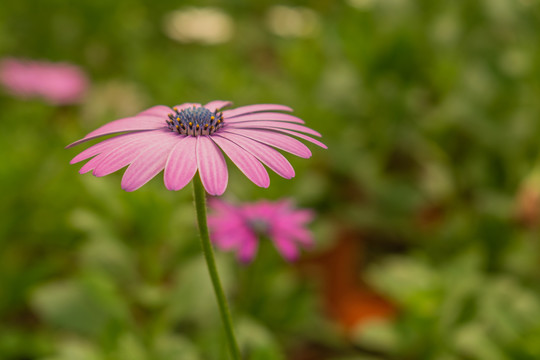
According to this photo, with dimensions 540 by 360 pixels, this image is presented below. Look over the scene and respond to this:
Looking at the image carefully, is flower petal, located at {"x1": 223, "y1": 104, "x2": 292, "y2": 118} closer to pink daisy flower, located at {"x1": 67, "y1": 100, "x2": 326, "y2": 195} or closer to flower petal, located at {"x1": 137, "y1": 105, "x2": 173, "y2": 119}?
pink daisy flower, located at {"x1": 67, "y1": 100, "x2": 326, "y2": 195}

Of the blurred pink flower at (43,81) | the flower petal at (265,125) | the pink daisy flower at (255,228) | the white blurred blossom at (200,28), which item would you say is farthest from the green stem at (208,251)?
the white blurred blossom at (200,28)

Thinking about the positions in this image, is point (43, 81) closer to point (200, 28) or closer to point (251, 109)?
point (200, 28)

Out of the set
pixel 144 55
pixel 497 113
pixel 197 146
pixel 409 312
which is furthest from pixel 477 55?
pixel 197 146

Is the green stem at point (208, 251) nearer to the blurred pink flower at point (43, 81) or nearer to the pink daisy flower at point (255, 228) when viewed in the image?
the pink daisy flower at point (255, 228)

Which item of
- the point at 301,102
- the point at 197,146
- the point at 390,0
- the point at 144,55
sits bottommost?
the point at 197,146

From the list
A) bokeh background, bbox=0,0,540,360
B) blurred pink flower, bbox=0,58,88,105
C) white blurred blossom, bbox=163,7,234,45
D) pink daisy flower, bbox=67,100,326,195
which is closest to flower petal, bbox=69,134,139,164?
pink daisy flower, bbox=67,100,326,195

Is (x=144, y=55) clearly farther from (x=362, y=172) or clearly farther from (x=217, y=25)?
(x=362, y=172)

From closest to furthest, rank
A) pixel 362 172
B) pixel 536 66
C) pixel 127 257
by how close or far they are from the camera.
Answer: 1. pixel 127 257
2. pixel 362 172
3. pixel 536 66
